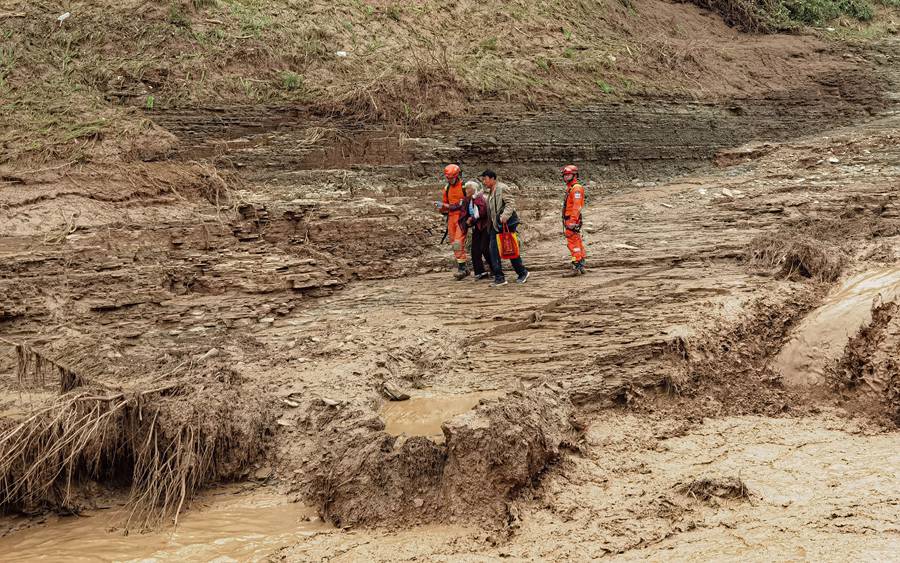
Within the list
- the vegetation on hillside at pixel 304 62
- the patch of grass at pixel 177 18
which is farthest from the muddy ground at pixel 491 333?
the patch of grass at pixel 177 18

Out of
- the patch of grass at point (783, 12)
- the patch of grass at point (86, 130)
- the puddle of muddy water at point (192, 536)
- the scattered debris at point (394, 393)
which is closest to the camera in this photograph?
the puddle of muddy water at point (192, 536)

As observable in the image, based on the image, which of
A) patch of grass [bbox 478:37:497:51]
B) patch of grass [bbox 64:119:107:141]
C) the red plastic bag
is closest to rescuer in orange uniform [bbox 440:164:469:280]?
the red plastic bag

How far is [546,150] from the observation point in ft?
44.2

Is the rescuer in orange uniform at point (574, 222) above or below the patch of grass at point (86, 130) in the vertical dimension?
below

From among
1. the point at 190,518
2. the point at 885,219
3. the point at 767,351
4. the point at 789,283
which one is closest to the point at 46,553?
the point at 190,518

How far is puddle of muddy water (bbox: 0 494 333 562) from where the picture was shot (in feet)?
19.8

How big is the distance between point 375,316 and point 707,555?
512 centimetres

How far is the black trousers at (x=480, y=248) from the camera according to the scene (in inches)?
392

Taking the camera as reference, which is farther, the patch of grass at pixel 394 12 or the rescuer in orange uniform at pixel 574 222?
the patch of grass at pixel 394 12

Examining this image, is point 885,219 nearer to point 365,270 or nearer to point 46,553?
point 365,270

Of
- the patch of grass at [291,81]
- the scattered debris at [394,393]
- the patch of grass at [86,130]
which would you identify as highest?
the patch of grass at [291,81]

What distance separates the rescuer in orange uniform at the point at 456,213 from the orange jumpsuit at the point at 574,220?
1344 millimetres

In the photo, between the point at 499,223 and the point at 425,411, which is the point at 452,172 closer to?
the point at 499,223

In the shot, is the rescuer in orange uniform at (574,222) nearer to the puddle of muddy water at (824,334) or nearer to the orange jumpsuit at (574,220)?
the orange jumpsuit at (574,220)
